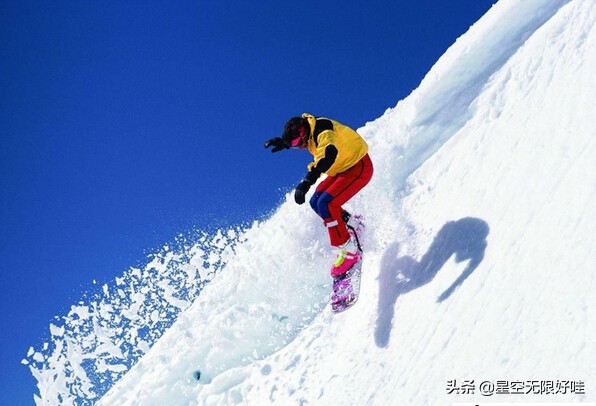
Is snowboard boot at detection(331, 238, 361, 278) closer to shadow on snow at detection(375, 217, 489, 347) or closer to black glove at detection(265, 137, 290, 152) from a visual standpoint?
shadow on snow at detection(375, 217, 489, 347)

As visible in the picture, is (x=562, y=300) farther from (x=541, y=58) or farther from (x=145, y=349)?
(x=145, y=349)

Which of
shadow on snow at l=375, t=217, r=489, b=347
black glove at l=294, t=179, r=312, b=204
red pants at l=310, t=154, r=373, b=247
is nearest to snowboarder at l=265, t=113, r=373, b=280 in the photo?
red pants at l=310, t=154, r=373, b=247

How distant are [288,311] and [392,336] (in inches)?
89.2

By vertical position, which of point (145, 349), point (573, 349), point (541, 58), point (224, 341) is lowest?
point (573, 349)

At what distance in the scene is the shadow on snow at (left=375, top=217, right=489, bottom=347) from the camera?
5312 millimetres

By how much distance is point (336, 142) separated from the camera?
6293mm

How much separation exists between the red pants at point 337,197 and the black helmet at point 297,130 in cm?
58

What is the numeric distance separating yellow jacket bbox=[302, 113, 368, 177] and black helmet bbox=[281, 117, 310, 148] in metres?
0.06

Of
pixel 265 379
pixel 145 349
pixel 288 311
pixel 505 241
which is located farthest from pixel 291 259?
pixel 505 241

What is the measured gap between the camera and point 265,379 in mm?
6324

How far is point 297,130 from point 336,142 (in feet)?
1.59

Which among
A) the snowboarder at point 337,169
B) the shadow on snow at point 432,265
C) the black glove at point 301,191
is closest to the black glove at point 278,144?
the snowboarder at point 337,169

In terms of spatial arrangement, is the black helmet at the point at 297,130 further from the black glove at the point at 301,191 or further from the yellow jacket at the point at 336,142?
the black glove at the point at 301,191

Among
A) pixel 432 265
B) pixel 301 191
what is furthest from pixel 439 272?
pixel 301 191
